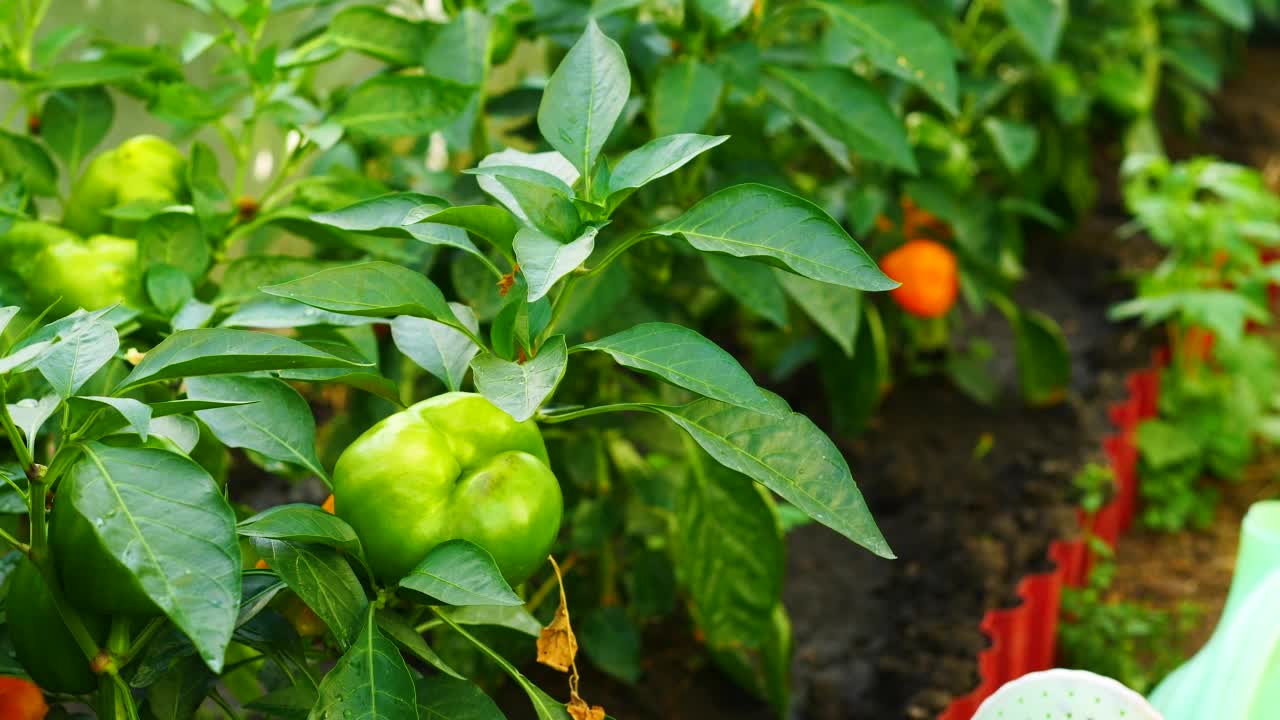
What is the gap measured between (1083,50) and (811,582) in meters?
1.72

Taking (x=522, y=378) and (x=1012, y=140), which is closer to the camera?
(x=522, y=378)

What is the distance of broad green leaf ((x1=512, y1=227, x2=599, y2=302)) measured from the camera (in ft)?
2.43

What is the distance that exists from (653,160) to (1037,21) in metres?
1.35

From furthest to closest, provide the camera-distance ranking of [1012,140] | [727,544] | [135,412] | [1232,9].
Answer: [1232,9] → [1012,140] → [727,544] → [135,412]

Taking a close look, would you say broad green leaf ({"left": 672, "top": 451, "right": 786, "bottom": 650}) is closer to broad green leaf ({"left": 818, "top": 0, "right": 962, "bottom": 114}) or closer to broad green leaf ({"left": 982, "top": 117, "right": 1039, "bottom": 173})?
broad green leaf ({"left": 818, "top": 0, "right": 962, "bottom": 114})

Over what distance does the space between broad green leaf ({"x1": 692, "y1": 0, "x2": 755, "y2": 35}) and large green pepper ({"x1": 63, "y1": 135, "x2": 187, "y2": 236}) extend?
0.52 meters

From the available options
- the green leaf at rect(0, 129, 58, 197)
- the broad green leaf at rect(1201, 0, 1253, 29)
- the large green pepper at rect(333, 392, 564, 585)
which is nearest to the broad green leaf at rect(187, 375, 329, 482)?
the large green pepper at rect(333, 392, 564, 585)

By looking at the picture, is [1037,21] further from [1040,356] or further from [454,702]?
[454,702]

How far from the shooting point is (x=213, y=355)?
71 centimetres

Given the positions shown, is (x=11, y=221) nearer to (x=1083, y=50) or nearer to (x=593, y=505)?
(x=593, y=505)

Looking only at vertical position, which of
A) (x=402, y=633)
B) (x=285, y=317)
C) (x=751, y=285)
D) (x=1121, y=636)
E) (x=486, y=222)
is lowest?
(x=1121, y=636)

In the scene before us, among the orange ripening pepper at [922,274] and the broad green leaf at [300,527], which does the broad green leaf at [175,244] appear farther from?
the orange ripening pepper at [922,274]

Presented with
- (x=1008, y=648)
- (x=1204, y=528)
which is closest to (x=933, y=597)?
(x=1008, y=648)

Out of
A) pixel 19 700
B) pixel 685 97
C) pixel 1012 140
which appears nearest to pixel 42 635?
pixel 19 700
